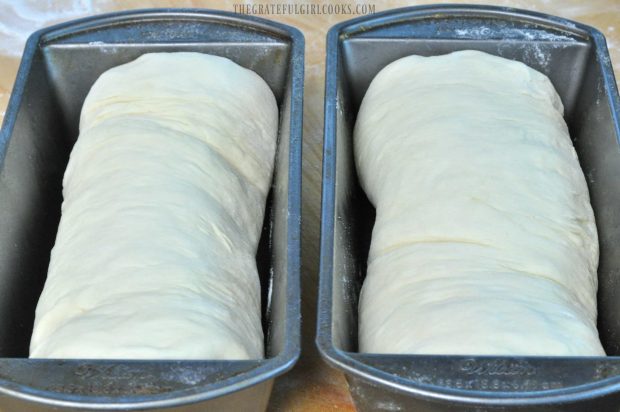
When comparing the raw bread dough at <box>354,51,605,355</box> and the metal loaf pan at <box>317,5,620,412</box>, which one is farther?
the raw bread dough at <box>354,51,605,355</box>

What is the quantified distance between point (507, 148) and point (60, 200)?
923mm

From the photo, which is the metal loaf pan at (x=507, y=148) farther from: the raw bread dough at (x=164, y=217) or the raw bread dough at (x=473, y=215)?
the raw bread dough at (x=164, y=217)

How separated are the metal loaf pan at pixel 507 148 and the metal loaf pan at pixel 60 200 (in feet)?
0.25

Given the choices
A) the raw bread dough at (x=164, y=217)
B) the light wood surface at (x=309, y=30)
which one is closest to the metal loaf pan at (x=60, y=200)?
the raw bread dough at (x=164, y=217)

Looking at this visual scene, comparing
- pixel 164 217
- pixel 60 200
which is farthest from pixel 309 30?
pixel 164 217

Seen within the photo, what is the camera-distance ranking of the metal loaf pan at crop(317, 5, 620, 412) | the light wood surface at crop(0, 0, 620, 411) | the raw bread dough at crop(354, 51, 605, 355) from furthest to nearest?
the light wood surface at crop(0, 0, 620, 411) < the raw bread dough at crop(354, 51, 605, 355) < the metal loaf pan at crop(317, 5, 620, 412)

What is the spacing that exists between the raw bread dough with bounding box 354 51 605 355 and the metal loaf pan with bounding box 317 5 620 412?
51 millimetres

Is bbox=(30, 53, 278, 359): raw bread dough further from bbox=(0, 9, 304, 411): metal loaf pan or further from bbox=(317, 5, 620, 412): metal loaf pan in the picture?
bbox=(317, 5, 620, 412): metal loaf pan

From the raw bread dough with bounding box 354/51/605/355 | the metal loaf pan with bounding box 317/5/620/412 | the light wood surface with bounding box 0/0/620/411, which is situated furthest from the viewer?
the light wood surface with bounding box 0/0/620/411

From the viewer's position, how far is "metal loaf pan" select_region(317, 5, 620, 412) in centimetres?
114

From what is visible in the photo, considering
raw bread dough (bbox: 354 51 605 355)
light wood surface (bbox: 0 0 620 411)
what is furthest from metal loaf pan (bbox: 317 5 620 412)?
light wood surface (bbox: 0 0 620 411)

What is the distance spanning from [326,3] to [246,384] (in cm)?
147

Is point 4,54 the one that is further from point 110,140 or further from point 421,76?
point 421,76

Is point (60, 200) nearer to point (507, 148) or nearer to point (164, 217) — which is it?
point (164, 217)
